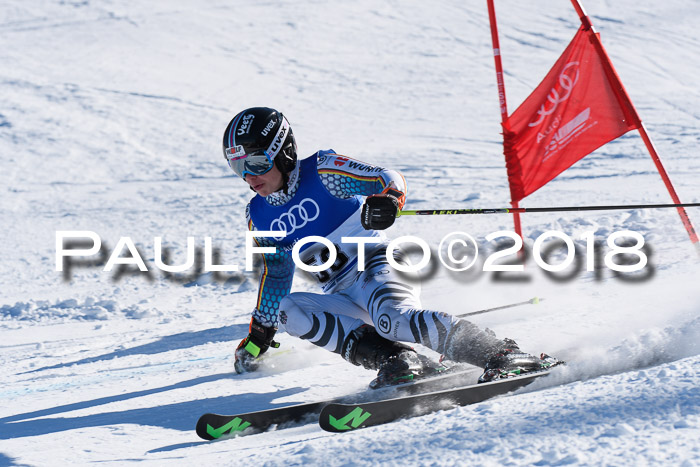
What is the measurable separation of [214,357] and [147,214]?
4912 mm

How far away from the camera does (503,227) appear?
7465 millimetres

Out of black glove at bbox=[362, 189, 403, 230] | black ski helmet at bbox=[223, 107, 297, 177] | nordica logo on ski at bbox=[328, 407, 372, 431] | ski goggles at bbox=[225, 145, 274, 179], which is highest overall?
black ski helmet at bbox=[223, 107, 297, 177]

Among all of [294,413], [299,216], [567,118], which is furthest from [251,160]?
[567,118]

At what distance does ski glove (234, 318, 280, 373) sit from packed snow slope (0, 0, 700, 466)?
0.43 feet

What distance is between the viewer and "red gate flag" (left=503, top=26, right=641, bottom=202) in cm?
521

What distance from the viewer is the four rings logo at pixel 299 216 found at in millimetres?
3498

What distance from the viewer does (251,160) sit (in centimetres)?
341

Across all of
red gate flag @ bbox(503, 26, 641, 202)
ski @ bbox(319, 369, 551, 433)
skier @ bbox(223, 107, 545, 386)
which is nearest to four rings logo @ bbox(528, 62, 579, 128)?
red gate flag @ bbox(503, 26, 641, 202)

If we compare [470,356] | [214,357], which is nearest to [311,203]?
[470,356]

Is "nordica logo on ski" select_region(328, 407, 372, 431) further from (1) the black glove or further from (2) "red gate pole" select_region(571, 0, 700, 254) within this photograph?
(2) "red gate pole" select_region(571, 0, 700, 254)

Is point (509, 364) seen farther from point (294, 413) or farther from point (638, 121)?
point (638, 121)

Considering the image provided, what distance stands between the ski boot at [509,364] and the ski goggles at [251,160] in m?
1.32

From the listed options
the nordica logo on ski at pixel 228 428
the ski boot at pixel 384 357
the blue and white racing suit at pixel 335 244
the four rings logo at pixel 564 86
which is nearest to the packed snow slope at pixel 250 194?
the nordica logo on ski at pixel 228 428

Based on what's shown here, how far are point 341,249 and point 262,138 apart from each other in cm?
63
